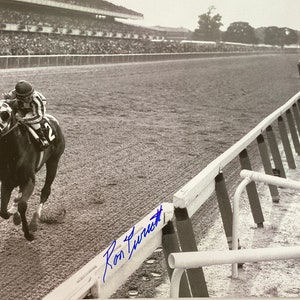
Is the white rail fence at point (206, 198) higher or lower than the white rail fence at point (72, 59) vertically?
higher

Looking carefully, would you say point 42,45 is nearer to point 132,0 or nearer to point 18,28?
point 18,28

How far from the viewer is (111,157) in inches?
285

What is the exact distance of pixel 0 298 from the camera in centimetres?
308

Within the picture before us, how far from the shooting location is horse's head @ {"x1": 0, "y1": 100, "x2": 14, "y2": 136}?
343 centimetres

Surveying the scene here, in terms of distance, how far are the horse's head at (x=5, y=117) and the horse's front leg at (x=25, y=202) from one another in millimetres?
565

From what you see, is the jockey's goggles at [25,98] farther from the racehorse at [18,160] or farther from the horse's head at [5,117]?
the horse's head at [5,117]

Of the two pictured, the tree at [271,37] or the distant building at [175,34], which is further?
the distant building at [175,34]

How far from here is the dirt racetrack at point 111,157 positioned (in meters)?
3.68

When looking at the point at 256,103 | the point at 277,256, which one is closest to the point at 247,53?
the point at 256,103

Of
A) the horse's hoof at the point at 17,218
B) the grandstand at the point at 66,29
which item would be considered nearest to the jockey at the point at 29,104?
the horse's hoof at the point at 17,218

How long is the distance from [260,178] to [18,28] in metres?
17.7
